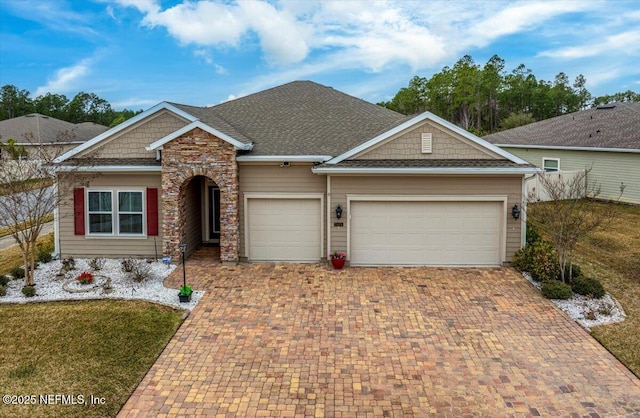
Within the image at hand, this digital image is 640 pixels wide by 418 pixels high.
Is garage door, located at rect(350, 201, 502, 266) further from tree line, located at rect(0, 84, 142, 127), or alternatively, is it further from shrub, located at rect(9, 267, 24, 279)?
tree line, located at rect(0, 84, 142, 127)

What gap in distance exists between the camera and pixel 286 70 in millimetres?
32156

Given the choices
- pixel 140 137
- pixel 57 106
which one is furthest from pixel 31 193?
pixel 57 106

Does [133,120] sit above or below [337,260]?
above

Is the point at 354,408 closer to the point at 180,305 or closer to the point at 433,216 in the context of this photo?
the point at 180,305

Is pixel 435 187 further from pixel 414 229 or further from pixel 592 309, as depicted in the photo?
pixel 592 309

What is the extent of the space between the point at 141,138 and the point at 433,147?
875 centimetres

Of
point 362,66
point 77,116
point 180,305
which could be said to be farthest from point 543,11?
point 77,116

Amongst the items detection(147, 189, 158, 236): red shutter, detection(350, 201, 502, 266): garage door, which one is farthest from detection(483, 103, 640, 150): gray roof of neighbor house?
detection(147, 189, 158, 236): red shutter

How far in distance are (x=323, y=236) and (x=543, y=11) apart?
1414 cm

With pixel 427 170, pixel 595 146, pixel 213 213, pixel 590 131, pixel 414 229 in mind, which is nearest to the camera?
pixel 427 170

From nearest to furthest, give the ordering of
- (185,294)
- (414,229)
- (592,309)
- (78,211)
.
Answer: (592,309) → (185,294) → (414,229) → (78,211)

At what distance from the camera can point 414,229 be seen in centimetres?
1383

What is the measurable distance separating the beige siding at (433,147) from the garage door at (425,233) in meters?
1.35

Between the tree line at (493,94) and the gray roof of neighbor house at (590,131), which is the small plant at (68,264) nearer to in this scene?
the gray roof of neighbor house at (590,131)
